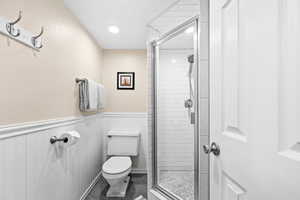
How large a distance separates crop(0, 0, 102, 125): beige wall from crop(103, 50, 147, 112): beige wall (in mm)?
916

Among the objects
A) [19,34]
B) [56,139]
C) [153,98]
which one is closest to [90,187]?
[56,139]

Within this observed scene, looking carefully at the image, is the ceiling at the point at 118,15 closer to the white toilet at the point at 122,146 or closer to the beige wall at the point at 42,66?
the beige wall at the point at 42,66

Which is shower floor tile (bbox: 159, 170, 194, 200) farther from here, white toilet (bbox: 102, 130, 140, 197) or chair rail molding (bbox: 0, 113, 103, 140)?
chair rail molding (bbox: 0, 113, 103, 140)

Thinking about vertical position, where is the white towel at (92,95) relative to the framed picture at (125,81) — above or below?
below

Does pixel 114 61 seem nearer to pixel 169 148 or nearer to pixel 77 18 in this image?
pixel 77 18

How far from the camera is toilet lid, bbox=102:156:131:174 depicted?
211 centimetres

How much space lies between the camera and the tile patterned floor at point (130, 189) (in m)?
2.29

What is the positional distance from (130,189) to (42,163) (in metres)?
1.50

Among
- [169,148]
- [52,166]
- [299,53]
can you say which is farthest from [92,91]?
[299,53]

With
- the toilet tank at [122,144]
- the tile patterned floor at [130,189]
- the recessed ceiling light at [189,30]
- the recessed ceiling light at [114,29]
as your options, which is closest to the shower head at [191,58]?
the recessed ceiling light at [189,30]

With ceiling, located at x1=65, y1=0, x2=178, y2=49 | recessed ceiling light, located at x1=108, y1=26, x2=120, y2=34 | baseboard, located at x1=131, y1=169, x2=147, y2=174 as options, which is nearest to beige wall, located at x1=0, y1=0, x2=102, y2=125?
ceiling, located at x1=65, y1=0, x2=178, y2=49

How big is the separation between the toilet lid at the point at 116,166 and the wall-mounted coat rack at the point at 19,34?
154cm

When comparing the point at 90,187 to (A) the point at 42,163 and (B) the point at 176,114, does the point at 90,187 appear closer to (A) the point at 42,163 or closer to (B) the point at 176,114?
(A) the point at 42,163

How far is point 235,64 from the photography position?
717mm
